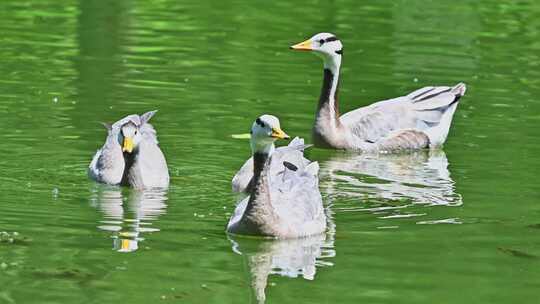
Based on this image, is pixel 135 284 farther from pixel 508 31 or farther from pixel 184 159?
pixel 508 31

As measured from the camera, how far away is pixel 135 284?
10.8 meters

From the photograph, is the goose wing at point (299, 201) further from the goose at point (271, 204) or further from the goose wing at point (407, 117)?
the goose wing at point (407, 117)

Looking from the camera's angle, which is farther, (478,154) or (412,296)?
(478,154)

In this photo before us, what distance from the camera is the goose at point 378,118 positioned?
58.4 ft

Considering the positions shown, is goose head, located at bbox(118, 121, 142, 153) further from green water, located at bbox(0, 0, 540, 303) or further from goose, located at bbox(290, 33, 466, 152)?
goose, located at bbox(290, 33, 466, 152)

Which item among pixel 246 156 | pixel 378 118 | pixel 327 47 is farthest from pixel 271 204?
pixel 378 118

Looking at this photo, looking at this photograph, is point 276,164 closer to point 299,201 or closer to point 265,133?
point 299,201

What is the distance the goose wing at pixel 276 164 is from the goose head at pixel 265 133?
133cm

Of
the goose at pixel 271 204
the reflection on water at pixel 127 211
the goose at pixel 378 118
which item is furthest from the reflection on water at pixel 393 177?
the reflection on water at pixel 127 211

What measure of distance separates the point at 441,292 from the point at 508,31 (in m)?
16.1

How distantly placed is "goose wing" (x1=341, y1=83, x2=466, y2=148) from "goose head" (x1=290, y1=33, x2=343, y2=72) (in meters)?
0.70

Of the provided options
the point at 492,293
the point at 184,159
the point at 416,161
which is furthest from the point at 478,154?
the point at 492,293

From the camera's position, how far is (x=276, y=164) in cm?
1448

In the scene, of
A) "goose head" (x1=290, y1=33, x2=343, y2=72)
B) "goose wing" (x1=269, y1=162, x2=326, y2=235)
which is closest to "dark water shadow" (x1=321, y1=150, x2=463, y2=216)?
"goose wing" (x1=269, y1=162, x2=326, y2=235)
